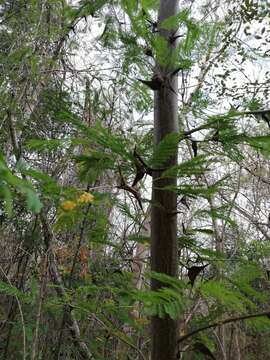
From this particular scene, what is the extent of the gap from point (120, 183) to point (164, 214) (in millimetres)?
236

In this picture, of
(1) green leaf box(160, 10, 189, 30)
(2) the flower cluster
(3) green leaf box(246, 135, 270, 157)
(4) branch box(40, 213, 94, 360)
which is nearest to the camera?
(2) the flower cluster

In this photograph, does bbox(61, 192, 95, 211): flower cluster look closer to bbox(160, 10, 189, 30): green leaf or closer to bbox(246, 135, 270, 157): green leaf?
bbox(246, 135, 270, 157): green leaf

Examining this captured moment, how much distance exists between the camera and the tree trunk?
1.44 meters

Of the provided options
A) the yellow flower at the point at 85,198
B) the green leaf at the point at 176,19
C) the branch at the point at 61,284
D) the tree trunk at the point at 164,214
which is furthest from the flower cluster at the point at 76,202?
the branch at the point at 61,284

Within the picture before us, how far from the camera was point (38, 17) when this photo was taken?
3311mm

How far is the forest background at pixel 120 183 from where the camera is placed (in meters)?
1.38

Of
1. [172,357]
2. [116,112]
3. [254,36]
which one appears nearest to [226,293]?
[172,357]

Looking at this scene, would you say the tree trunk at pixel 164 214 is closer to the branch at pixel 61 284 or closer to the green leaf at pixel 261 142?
the green leaf at pixel 261 142

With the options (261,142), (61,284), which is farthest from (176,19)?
(61,284)

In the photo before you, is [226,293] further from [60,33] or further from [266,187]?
[266,187]

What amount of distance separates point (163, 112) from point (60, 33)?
1.99 meters

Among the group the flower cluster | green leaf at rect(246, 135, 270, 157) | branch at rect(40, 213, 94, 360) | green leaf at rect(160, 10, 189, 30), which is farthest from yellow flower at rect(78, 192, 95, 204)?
branch at rect(40, 213, 94, 360)

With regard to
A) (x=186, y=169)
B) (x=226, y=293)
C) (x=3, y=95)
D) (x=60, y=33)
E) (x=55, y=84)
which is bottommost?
(x=226, y=293)

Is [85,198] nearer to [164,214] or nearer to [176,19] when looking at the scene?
[164,214]
